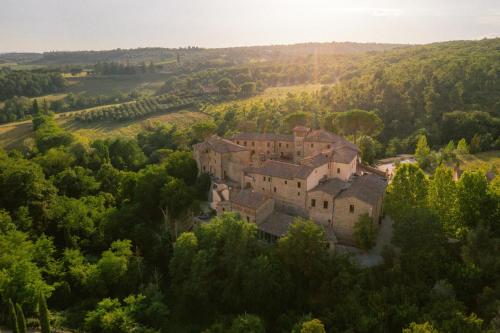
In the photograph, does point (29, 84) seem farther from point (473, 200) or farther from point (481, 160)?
point (473, 200)

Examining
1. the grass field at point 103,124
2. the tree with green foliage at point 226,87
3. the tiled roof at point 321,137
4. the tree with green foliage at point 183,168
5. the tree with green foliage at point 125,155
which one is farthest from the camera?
the tree with green foliage at point 226,87

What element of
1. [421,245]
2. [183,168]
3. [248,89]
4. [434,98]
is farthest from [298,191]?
[248,89]

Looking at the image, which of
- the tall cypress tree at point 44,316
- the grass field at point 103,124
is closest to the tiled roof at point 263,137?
the tall cypress tree at point 44,316

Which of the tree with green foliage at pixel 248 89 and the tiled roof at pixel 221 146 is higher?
the tree with green foliage at pixel 248 89

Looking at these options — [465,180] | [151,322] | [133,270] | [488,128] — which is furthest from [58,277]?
[488,128]

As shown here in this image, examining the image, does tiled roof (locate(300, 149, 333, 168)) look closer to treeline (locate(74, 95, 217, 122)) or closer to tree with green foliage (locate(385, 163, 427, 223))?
tree with green foliage (locate(385, 163, 427, 223))

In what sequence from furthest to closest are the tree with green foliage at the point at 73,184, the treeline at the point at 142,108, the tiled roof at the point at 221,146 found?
the treeline at the point at 142,108 → the tree with green foliage at the point at 73,184 → the tiled roof at the point at 221,146

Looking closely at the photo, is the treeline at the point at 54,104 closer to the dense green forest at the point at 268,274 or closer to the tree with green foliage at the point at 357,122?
the dense green forest at the point at 268,274
